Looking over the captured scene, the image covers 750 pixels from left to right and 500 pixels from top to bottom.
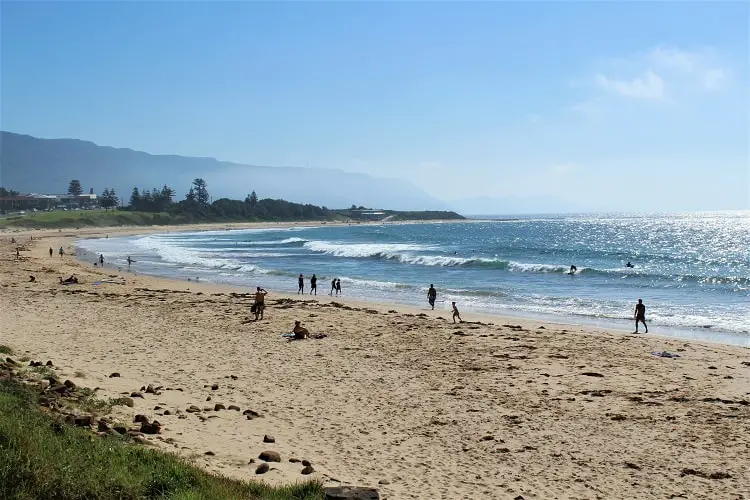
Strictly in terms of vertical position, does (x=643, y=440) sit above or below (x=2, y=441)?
below

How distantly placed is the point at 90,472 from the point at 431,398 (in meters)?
6.76

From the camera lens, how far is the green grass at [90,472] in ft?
14.3

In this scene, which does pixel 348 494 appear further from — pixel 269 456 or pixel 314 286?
pixel 314 286

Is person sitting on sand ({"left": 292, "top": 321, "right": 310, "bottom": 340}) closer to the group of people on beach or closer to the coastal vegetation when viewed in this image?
the group of people on beach

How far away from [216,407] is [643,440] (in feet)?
21.0

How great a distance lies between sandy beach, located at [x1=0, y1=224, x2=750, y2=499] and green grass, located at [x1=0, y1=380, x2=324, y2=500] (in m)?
1.24

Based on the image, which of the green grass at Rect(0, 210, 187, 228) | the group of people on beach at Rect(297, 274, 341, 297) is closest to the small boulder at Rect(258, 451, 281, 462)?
the group of people on beach at Rect(297, 274, 341, 297)

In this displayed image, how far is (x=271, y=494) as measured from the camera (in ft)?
17.5

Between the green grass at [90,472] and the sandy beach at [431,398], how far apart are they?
1239 mm

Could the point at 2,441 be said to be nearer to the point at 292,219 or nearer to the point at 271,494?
the point at 271,494

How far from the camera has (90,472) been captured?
4.60m

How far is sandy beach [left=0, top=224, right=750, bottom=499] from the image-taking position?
7203 millimetres

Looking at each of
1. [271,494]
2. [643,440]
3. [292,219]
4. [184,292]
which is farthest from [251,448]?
[292,219]

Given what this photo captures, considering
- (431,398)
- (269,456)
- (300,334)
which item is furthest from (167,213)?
(269,456)
